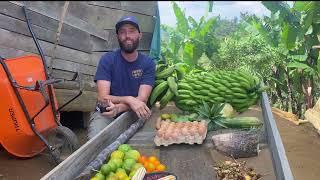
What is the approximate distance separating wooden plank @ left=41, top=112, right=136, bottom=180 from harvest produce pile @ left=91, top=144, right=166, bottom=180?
16 cm

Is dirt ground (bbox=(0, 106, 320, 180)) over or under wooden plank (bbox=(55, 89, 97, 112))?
under

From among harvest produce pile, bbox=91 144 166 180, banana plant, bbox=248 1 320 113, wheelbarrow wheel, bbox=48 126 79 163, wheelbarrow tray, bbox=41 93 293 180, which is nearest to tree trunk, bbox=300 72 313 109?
banana plant, bbox=248 1 320 113

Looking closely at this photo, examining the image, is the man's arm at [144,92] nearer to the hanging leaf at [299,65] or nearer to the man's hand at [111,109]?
the man's hand at [111,109]

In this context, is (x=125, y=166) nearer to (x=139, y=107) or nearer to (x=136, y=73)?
(x=139, y=107)

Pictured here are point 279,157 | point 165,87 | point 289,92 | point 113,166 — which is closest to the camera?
point 279,157

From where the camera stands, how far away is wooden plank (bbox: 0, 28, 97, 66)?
17.2ft

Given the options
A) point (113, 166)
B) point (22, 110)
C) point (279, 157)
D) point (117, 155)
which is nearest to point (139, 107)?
point (22, 110)

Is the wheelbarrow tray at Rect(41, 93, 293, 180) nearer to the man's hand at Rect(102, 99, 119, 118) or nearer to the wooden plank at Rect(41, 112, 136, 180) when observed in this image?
the wooden plank at Rect(41, 112, 136, 180)

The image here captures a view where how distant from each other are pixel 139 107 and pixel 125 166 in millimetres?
1560

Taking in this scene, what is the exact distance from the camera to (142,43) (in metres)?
7.54

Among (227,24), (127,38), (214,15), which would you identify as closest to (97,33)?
(127,38)

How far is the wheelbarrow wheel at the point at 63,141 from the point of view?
496cm

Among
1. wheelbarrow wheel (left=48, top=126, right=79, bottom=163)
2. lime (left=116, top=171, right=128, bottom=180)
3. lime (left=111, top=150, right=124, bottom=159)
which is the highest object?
lime (left=111, top=150, right=124, bottom=159)

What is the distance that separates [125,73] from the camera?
503cm
